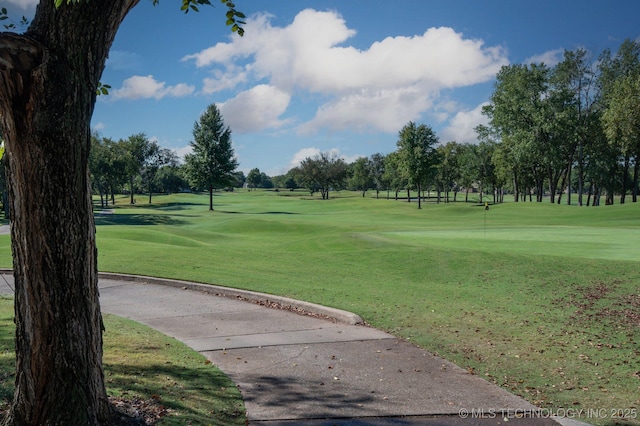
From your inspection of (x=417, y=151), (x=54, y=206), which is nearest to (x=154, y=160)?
(x=417, y=151)

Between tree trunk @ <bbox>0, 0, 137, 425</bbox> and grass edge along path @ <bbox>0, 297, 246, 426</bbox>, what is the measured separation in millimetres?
867

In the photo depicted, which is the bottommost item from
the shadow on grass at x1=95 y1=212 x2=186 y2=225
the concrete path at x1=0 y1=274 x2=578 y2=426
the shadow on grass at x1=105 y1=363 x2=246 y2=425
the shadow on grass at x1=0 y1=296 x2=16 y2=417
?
the shadow on grass at x1=95 y1=212 x2=186 y2=225

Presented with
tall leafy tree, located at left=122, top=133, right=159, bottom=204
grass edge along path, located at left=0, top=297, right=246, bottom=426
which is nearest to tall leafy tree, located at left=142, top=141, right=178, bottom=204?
tall leafy tree, located at left=122, top=133, right=159, bottom=204

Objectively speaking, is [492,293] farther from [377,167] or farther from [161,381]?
[377,167]

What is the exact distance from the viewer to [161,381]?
5832 mm

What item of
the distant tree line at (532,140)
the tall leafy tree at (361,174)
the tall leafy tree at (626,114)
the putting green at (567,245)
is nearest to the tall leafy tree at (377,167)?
the tall leafy tree at (361,174)

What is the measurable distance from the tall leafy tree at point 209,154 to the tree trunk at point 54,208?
65.0 metres

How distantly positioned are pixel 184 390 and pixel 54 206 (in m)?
2.75

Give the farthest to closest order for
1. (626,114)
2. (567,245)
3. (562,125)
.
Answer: (562,125)
(626,114)
(567,245)

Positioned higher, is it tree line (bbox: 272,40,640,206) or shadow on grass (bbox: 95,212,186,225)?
tree line (bbox: 272,40,640,206)

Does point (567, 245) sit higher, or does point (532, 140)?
point (532, 140)

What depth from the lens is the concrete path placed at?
5.25 metres

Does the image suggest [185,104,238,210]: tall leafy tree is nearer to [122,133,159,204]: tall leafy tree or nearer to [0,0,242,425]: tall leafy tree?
→ [122,133,159,204]: tall leafy tree

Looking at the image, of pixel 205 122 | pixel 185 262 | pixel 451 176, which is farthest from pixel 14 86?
pixel 451 176
